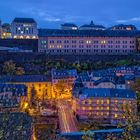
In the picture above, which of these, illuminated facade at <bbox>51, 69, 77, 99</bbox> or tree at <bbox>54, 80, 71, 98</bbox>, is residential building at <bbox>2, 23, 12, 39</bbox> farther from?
tree at <bbox>54, 80, 71, 98</bbox>

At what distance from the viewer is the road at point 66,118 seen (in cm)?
1750

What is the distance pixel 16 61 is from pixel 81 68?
270 inches

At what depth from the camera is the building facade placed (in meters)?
40.0

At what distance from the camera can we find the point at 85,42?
134 ft

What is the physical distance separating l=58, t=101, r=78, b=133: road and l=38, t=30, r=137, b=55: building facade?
15613 mm

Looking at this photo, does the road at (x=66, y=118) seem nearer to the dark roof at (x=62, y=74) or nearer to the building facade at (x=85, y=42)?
the dark roof at (x=62, y=74)

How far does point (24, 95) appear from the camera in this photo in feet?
76.7

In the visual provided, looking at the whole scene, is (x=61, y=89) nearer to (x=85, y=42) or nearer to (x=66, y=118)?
(x=66, y=118)

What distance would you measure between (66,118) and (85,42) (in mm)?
21591

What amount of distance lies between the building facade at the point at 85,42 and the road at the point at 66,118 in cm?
1561

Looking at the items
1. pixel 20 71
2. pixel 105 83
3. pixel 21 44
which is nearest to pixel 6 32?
pixel 21 44

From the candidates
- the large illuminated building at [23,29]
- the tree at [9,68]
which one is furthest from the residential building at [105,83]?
the large illuminated building at [23,29]

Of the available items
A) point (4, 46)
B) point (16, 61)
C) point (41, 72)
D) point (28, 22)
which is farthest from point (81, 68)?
point (28, 22)

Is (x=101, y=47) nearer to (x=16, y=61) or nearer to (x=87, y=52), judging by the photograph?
(x=87, y=52)
